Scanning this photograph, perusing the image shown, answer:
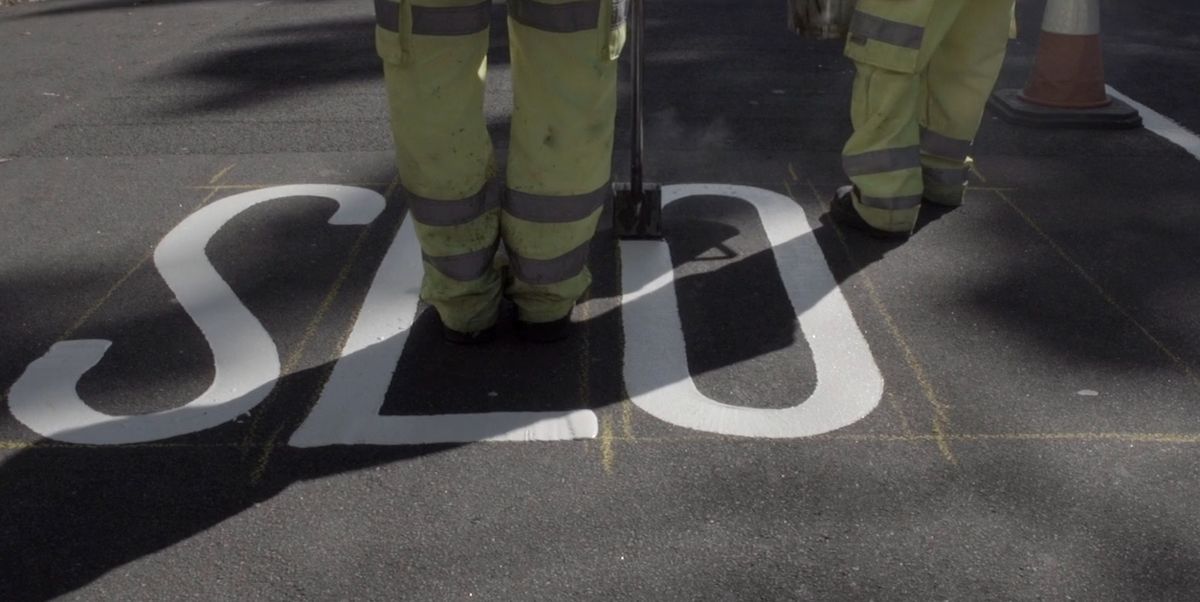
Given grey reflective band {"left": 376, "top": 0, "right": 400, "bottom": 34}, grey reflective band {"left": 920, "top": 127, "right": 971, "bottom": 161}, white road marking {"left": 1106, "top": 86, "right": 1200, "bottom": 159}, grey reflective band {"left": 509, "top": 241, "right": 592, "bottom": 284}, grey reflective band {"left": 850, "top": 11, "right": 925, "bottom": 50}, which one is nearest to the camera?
grey reflective band {"left": 376, "top": 0, "right": 400, "bottom": 34}

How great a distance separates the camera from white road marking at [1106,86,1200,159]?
5.93m

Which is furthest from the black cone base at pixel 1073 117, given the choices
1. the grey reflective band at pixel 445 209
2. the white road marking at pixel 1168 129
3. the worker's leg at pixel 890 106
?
the grey reflective band at pixel 445 209

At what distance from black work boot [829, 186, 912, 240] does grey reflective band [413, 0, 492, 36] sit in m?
1.93

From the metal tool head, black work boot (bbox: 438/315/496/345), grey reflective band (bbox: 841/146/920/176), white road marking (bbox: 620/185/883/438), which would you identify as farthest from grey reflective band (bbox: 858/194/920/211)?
black work boot (bbox: 438/315/496/345)

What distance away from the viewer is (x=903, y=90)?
4473mm

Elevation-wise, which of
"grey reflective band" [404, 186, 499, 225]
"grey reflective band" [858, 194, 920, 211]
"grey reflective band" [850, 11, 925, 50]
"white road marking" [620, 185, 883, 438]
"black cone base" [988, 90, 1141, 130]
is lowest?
"black cone base" [988, 90, 1141, 130]

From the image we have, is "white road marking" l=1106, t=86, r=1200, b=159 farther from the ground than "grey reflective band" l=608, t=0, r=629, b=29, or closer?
closer

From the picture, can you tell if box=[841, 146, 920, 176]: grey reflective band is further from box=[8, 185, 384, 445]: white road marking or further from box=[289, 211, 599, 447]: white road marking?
box=[8, 185, 384, 445]: white road marking

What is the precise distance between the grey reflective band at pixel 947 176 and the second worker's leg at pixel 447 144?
2.02 meters

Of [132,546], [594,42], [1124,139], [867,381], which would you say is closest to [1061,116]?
[1124,139]

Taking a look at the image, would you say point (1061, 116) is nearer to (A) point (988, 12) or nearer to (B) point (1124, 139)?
(B) point (1124, 139)

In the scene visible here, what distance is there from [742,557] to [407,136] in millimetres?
1480

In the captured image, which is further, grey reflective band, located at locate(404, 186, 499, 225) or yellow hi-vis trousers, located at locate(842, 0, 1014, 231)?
yellow hi-vis trousers, located at locate(842, 0, 1014, 231)

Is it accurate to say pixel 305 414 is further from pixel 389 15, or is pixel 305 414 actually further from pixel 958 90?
pixel 958 90
